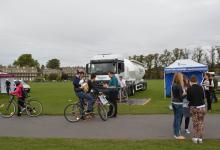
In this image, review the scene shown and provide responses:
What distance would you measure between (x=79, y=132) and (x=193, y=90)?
12.4ft

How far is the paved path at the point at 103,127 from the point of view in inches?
403

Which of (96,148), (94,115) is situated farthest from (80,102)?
(96,148)

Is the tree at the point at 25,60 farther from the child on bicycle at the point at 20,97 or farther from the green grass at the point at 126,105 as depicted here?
the child on bicycle at the point at 20,97

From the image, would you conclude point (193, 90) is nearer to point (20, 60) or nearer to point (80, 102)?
point (80, 102)

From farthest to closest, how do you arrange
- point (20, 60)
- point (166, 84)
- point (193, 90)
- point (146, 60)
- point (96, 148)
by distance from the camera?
1. point (20, 60)
2. point (146, 60)
3. point (166, 84)
4. point (193, 90)
5. point (96, 148)

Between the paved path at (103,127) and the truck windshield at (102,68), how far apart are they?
465 inches

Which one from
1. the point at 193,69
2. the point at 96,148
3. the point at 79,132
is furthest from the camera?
the point at 193,69

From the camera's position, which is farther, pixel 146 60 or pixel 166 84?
pixel 146 60

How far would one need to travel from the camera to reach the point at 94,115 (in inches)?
554

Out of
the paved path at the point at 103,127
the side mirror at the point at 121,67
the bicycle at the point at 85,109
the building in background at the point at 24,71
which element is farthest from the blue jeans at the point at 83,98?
the building in background at the point at 24,71

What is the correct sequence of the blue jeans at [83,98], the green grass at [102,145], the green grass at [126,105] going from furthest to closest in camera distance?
1. the green grass at [126,105]
2. the blue jeans at [83,98]
3. the green grass at [102,145]

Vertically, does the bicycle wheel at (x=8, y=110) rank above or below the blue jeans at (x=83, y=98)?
below

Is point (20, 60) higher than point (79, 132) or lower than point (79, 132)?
higher

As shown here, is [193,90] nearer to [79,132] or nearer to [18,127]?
[79,132]
